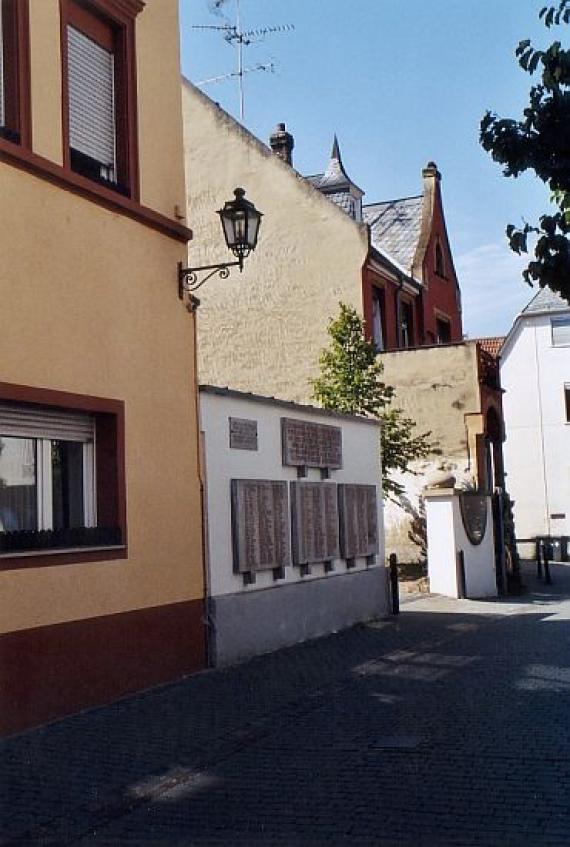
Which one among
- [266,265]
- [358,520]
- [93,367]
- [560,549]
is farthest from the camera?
[560,549]

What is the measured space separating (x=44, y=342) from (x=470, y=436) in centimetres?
1801

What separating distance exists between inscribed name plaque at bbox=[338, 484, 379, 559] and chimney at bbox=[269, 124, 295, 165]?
1854cm

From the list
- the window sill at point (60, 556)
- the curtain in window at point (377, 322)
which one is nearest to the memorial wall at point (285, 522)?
the window sill at point (60, 556)

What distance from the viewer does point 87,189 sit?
426 inches

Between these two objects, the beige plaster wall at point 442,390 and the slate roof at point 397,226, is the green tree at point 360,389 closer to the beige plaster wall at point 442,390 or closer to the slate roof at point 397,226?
the beige plaster wall at point 442,390

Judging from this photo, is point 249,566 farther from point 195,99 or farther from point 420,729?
point 195,99

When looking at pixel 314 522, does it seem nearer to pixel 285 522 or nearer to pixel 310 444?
pixel 285 522

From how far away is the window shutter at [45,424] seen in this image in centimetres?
987

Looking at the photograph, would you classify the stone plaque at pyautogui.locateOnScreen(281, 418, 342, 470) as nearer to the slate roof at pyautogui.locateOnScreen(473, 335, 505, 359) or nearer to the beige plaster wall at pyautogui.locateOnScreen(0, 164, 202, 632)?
the beige plaster wall at pyautogui.locateOnScreen(0, 164, 202, 632)

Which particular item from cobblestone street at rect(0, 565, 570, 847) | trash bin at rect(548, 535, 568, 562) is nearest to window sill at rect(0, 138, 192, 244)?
cobblestone street at rect(0, 565, 570, 847)

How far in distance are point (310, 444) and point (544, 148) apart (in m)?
9.61

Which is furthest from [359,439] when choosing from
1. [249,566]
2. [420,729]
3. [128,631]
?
[420,729]

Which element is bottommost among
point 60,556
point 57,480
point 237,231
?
point 60,556

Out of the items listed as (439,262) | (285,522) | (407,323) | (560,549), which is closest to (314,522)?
(285,522)
